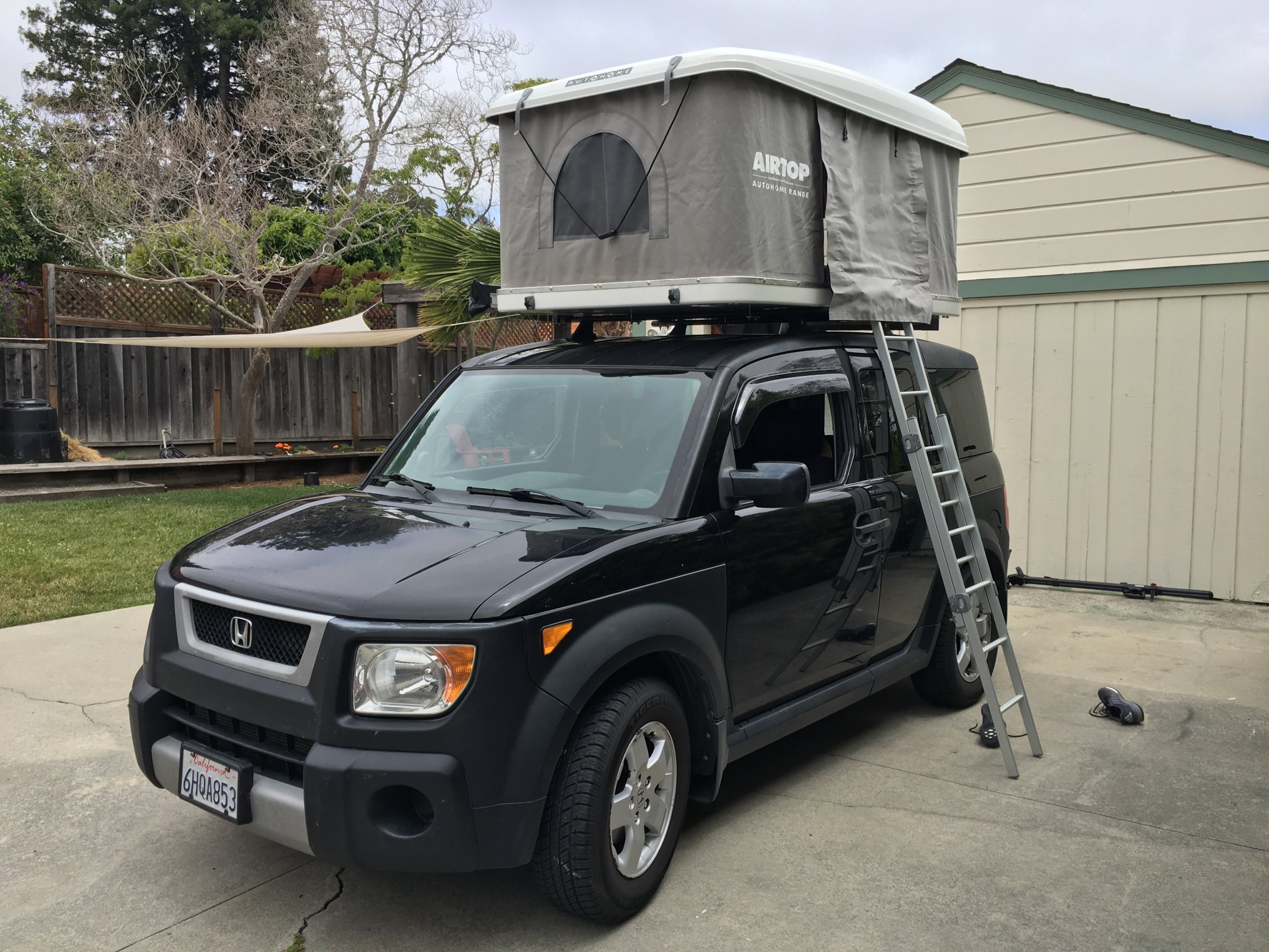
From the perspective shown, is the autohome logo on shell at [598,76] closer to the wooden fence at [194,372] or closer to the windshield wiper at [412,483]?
the windshield wiper at [412,483]

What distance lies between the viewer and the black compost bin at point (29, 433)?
523 inches

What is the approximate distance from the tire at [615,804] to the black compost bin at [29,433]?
40.0 feet

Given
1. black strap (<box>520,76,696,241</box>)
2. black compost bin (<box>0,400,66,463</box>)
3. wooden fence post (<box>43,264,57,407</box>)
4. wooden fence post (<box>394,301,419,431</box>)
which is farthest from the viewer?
wooden fence post (<box>394,301,419,431</box>)

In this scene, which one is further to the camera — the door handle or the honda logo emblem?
the door handle

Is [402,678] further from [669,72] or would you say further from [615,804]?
[669,72]

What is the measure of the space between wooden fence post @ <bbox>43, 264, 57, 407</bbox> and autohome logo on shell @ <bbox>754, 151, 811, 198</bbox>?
1247 cm

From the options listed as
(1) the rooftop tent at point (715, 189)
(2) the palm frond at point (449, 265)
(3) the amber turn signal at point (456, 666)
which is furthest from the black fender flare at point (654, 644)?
(2) the palm frond at point (449, 265)

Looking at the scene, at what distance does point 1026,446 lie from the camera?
29.8 feet

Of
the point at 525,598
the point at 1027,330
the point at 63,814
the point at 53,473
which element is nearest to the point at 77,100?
the point at 53,473

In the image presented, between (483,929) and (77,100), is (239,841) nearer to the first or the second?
(483,929)

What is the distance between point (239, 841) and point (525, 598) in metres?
1.81

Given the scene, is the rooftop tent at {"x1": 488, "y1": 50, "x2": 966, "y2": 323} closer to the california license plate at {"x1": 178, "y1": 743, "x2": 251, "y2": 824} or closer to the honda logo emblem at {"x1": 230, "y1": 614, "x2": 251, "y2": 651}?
the honda logo emblem at {"x1": 230, "y1": 614, "x2": 251, "y2": 651}

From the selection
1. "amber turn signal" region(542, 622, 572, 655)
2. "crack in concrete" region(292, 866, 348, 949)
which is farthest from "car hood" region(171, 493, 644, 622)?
"crack in concrete" region(292, 866, 348, 949)

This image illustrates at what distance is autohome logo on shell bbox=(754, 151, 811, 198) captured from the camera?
4.65m
